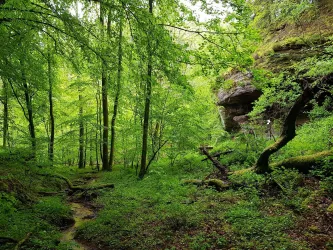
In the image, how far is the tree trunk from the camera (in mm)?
7016

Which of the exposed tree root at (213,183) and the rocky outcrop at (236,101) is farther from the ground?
the rocky outcrop at (236,101)

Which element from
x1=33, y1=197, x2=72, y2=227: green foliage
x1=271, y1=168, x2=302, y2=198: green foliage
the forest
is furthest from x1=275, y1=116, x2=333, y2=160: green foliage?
x1=33, y1=197, x2=72, y2=227: green foliage

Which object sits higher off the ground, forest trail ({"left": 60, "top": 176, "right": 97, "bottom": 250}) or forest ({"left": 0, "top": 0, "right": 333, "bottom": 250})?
forest ({"left": 0, "top": 0, "right": 333, "bottom": 250})

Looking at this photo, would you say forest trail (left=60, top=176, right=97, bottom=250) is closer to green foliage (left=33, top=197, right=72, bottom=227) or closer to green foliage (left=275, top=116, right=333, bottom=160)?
green foliage (left=33, top=197, right=72, bottom=227)

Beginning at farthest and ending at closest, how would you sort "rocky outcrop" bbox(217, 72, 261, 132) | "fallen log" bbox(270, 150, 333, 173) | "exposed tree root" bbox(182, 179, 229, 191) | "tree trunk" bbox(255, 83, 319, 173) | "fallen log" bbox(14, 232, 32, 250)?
"rocky outcrop" bbox(217, 72, 261, 132) < "exposed tree root" bbox(182, 179, 229, 191) < "fallen log" bbox(270, 150, 333, 173) < "tree trunk" bbox(255, 83, 319, 173) < "fallen log" bbox(14, 232, 32, 250)

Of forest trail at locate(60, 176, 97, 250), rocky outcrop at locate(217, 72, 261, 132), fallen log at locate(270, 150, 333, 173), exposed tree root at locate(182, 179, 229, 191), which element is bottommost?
forest trail at locate(60, 176, 97, 250)

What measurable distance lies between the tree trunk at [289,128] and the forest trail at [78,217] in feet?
20.5

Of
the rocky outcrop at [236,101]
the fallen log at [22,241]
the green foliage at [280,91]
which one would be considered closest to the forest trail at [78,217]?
the fallen log at [22,241]

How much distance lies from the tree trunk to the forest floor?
2.28 ft

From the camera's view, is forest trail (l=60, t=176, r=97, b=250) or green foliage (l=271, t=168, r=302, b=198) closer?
forest trail (l=60, t=176, r=97, b=250)

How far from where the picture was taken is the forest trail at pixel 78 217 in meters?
5.49

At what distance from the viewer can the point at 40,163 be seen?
323 inches

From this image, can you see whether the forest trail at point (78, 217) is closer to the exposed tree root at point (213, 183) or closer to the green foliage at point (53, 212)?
the green foliage at point (53, 212)

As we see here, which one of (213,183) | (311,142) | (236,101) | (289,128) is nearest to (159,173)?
(213,183)
